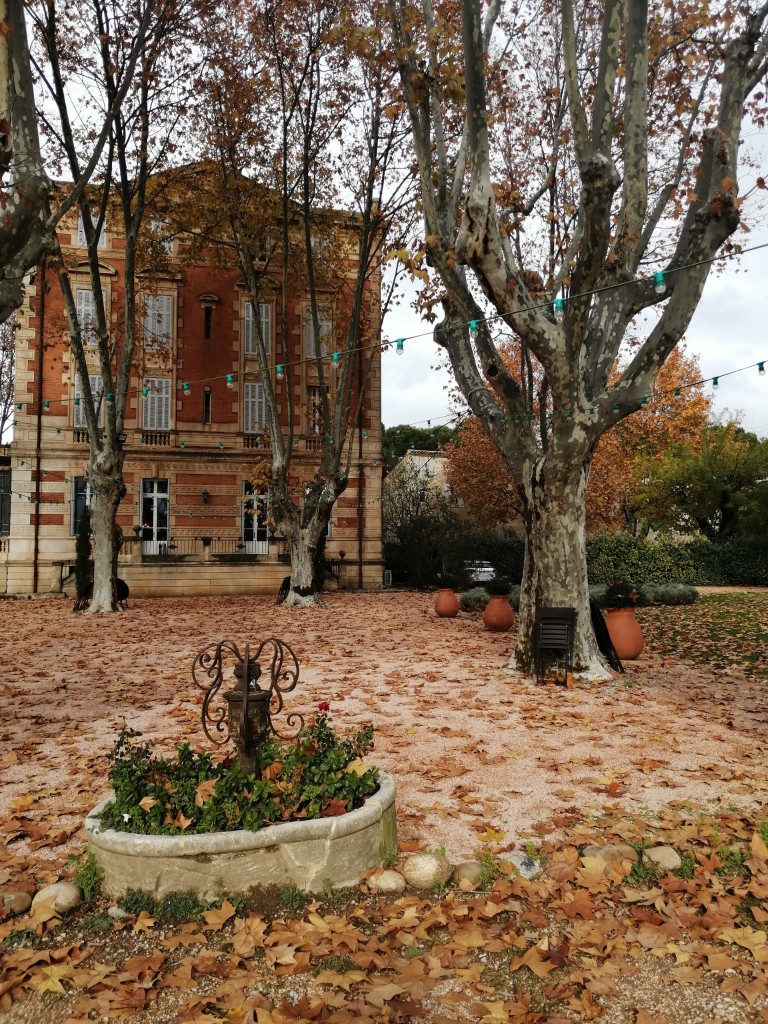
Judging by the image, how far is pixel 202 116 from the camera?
1689 cm

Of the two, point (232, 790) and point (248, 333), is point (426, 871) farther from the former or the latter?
point (248, 333)

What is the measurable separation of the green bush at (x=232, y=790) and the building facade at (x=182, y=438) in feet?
61.5

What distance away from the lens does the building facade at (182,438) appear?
75.8ft

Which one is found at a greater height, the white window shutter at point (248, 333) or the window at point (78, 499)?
the white window shutter at point (248, 333)

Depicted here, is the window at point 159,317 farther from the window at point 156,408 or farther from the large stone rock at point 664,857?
the large stone rock at point 664,857

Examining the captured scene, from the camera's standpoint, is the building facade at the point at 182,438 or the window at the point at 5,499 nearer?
the building facade at the point at 182,438

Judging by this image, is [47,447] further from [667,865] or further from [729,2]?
[667,865]

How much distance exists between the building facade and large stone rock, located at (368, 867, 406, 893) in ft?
63.1

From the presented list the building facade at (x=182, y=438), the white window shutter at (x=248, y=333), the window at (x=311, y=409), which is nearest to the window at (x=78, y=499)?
the building facade at (x=182, y=438)

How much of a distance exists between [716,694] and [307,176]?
14096mm

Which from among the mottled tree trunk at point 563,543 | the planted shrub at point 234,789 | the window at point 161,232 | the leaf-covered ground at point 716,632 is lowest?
the leaf-covered ground at point 716,632

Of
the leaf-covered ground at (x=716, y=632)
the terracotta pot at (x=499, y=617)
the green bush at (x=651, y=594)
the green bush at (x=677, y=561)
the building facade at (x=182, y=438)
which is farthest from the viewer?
the building facade at (x=182, y=438)

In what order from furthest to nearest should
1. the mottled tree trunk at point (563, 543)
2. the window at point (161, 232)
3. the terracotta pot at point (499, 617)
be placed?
the window at point (161, 232), the terracotta pot at point (499, 617), the mottled tree trunk at point (563, 543)

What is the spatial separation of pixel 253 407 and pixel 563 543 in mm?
18961
